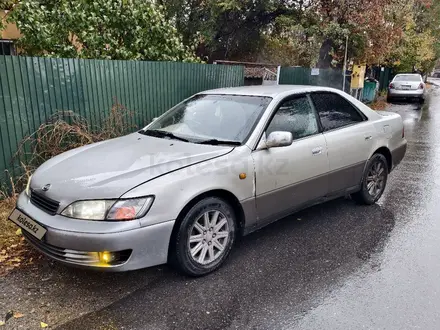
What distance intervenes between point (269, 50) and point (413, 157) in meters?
13.7

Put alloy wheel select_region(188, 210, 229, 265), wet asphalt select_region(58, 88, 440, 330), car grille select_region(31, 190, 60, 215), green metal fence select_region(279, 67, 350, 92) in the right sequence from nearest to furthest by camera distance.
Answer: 1. wet asphalt select_region(58, 88, 440, 330)
2. car grille select_region(31, 190, 60, 215)
3. alloy wheel select_region(188, 210, 229, 265)
4. green metal fence select_region(279, 67, 350, 92)

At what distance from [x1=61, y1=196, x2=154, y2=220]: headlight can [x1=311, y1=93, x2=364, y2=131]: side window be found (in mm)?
2399

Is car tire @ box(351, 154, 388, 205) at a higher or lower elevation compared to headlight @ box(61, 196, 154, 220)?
lower

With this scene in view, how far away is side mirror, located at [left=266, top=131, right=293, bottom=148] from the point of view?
3.52m

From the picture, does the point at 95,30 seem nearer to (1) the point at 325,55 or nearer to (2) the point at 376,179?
(2) the point at 376,179

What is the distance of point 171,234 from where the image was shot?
3051mm

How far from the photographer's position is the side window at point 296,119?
3871 millimetres

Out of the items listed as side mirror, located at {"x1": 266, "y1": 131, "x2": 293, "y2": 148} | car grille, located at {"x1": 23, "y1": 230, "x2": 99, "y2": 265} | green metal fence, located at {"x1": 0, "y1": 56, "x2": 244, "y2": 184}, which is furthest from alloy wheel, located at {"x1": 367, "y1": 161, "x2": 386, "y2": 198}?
green metal fence, located at {"x1": 0, "y1": 56, "x2": 244, "y2": 184}

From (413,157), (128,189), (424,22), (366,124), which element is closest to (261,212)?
(128,189)

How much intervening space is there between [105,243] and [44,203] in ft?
2.44

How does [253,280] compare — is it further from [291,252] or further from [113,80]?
[113,80]

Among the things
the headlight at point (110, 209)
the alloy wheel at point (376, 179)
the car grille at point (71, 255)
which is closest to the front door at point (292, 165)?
the alloy wheel at point (376, 179)

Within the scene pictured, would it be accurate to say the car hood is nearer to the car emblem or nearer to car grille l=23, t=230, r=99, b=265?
the car emblem

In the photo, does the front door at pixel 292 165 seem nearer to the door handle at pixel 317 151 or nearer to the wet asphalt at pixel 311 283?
the door handle at pixel 317 151
